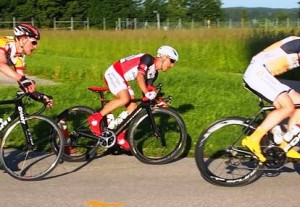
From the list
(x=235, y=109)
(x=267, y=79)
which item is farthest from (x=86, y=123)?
A: (x=235, y=109)

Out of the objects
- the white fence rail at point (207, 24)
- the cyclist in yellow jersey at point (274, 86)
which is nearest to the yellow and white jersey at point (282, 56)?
the cyclist in yellow jersey at point (274, 86)

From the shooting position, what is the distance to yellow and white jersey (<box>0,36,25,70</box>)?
7086mm

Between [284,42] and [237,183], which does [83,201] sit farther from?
[284,42]

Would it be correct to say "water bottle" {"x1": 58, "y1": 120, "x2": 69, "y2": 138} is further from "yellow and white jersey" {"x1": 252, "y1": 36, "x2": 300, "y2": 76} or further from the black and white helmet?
"yellow and white jersey" {"x1": 252, "y1": 36, "x2": 300, "y2": 76}

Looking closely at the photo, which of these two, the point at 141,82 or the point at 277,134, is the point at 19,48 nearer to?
the point at 141,82

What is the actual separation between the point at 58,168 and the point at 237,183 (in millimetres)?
2160

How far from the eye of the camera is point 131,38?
2811cm

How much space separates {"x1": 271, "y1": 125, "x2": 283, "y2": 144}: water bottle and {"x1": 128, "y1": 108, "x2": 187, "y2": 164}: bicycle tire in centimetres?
149

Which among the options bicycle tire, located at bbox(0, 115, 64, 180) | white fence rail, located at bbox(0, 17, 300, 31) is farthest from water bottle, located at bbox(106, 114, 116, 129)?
white fence rail, located at bbox(0, 17, 300, 31)

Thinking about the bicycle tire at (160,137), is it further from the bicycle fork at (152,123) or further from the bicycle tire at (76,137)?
the bicycle tire at (76,137)

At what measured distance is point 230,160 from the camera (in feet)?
22.2

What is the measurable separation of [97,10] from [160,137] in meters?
78.6

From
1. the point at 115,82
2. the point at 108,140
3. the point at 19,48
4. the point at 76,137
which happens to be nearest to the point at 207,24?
the point at 115,82

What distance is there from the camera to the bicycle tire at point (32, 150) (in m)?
7.03
